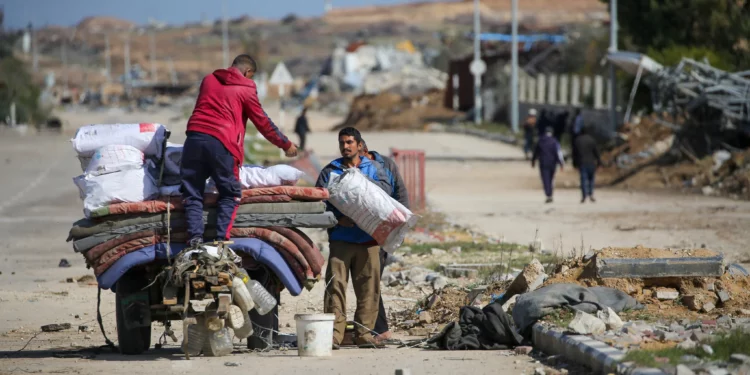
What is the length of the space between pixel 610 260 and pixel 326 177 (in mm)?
2588

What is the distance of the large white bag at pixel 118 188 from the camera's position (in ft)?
30.2

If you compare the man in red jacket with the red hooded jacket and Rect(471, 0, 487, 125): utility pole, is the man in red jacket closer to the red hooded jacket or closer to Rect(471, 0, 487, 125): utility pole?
the red hooded jacket

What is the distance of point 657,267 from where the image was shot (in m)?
10.7

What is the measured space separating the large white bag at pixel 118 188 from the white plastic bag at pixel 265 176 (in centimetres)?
66

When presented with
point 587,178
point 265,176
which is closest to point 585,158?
point 587,178

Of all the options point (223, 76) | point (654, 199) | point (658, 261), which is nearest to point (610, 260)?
point (658, 261)

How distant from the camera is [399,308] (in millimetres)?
12508

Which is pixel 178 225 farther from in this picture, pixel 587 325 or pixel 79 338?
pixel 587 325

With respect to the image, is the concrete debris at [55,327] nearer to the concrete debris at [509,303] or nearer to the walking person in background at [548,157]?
the concrete debris at [509,303]

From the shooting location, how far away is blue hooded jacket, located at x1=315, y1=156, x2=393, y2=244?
980 centimetres

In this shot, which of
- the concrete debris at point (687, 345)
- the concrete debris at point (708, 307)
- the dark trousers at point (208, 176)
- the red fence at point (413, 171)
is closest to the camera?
the concrete debris at point (687, 345)

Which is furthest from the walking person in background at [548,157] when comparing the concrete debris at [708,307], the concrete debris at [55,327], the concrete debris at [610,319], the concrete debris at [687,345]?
the concrete debris at [687,345]

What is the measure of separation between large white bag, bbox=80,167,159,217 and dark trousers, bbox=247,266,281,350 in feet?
3.17

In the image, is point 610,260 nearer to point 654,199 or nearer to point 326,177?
point 326,177
